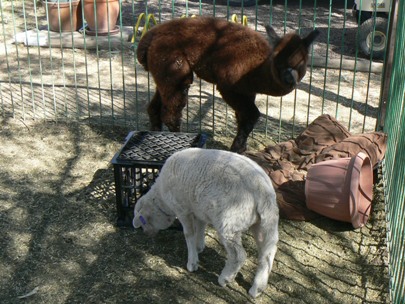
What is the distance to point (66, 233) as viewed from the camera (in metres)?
5.08

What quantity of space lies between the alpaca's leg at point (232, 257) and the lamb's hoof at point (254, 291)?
0.15 m

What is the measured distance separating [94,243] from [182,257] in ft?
2.37

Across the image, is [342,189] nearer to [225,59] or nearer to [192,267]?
[192,267]

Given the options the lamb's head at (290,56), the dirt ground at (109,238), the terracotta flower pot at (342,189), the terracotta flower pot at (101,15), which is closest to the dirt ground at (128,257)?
the dirt ground at (109,238)

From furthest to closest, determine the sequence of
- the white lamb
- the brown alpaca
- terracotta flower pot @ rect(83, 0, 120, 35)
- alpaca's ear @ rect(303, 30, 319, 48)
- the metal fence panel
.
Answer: terracotta flower pot @ rect(83, 0, 120, 35) < the metal fence panel < the brown alpaca < alpaca's ear @ rect(303, 30, 319, 48) < the white lamb

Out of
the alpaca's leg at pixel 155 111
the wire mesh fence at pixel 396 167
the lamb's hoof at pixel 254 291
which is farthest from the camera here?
the alpaca's leg at pixel 155 111

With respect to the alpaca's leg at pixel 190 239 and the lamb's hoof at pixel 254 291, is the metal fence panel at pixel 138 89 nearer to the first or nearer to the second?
the alpaca's leg at pixel 190 239

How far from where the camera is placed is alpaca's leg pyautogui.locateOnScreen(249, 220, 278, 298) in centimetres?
414

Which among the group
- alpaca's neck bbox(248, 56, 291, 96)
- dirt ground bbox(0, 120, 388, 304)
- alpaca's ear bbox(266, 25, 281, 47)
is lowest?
dirt ground bbox(0, 120, 388, 304)

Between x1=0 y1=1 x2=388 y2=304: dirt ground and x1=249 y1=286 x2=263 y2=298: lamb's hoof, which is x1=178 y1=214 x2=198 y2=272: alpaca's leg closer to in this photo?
x1=0 y1=1 x2=388 y2=304: dirt ground

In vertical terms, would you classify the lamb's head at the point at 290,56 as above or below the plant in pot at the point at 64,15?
above

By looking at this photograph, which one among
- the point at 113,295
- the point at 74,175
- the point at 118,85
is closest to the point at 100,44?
the point at 118,85

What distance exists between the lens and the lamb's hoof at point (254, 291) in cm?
429

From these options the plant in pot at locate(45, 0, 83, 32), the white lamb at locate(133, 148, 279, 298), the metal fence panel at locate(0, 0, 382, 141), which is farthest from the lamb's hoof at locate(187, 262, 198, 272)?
the plant in pot at locate(45, 0, 83, 32)
